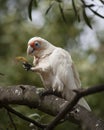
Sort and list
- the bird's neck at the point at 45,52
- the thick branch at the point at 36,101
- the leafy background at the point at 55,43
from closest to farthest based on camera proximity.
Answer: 1. the thick branch at the point at 36,101
2. the bird's neck at the point at 45,52
3. the leafy background at the point at 55,43

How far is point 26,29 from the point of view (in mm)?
5324

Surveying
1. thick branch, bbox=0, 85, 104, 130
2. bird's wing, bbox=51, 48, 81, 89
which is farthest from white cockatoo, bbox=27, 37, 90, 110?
thick branch, bbox=0, 85, 104, 130

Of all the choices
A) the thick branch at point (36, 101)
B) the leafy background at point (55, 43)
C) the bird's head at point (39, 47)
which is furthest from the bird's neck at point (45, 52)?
the leafy background at point (55, 43)

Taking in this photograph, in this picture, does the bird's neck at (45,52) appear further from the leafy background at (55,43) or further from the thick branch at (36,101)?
the leafy background at (55,43)

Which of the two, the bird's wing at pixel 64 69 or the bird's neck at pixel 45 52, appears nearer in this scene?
the bird's wing at pixel 64 69

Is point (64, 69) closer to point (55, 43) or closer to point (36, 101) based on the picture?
point (36, 101)

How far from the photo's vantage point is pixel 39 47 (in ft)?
7.91

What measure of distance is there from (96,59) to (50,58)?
255cm

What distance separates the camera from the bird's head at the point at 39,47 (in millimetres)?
2369

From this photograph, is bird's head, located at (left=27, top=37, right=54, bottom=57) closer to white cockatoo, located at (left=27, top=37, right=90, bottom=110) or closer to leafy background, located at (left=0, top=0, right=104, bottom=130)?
white cockatoo, located at (left=27, top=37, right=90, bottom=110)

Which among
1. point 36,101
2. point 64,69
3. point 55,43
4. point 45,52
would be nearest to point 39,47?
point 45,52

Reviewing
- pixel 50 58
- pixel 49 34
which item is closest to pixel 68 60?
pixel 50 58

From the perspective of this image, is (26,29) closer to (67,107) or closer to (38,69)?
(38,69)

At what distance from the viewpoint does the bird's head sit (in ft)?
7.77
